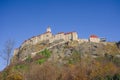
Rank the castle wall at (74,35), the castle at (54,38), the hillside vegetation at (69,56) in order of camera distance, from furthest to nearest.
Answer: the castle wall at (74,35)
the castle at (54,38)
the hillside vegetation at (69,56)

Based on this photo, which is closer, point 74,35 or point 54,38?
point 74,35

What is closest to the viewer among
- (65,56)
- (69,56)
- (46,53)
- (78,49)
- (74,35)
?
(69,56)

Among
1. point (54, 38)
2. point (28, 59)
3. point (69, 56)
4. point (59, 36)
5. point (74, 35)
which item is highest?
point (59, 36)

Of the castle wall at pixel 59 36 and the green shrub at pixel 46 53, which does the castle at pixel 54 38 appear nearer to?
the castle wall at pixel 59 36

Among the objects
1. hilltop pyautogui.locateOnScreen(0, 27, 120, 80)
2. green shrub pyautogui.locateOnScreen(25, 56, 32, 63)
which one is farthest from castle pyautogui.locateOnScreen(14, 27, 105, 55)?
green shrub pyautogui.locateOnScreen(25, 56, 32, 63)

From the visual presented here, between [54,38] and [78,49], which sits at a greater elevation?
[54,38]

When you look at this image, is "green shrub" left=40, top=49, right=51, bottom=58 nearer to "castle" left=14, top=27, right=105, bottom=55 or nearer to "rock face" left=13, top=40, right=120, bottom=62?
"rock face" left=13, top=40, right=120, bottom=62

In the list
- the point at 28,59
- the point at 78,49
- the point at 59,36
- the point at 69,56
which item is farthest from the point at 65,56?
the point at 59,36

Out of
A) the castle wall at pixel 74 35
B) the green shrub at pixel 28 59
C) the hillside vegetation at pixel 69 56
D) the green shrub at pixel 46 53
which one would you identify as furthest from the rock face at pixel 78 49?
the castle wall at pixel 74 35

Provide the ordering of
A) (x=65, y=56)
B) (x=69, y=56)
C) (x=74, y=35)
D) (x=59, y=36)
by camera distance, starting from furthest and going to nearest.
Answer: (x=59, y=36) < (x=74, y=35) < (x=65, y=56) < (x=69, y=56)

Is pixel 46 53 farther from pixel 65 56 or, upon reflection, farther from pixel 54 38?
pixel 54 38

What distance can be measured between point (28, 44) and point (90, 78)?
44507mm

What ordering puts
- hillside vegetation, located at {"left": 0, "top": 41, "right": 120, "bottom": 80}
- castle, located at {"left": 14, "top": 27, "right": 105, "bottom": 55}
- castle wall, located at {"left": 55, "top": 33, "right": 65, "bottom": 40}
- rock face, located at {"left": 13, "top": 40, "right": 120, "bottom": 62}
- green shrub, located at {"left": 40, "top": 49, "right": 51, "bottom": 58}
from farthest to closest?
castle wall, located at {"left": 55, "top": 33, "right": 65, "bottom": 40} < castle, located at {"left": 14, "top": 27, "right": 105, "bottom": 55} < green shrub, located at {"left": 40, "top": 49, "right": 51, "bottom": 58} < rock face, located at {"left": 13, "top": 40, "right": 120, "bottom": 62} < hillside vegetation, located at {"left": 0, "top": 41, "right": 120, "bottom": 80}

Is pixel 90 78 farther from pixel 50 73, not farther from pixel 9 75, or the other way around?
pixel 9 75
